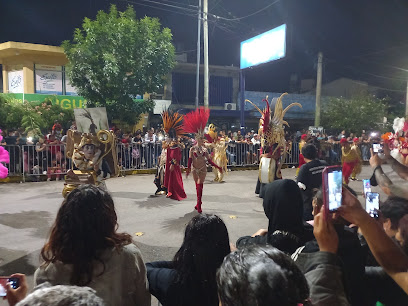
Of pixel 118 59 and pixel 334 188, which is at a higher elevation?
pixel 118 59

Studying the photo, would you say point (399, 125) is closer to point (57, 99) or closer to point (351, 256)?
point (351, 256)

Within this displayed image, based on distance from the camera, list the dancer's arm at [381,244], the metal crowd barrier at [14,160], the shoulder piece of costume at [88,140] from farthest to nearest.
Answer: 1. the metal crowd barrier at [14,160]
2. the shoulder piece of costume at [88,140]
3. the dancer's arm at [381,244]

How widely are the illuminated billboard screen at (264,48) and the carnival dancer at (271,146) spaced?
39.0 feet

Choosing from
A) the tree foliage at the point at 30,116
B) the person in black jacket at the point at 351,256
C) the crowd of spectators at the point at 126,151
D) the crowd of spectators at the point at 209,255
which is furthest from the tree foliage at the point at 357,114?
the person in black jacket at the point at 351,256

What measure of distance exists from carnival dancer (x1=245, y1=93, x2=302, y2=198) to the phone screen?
591cm

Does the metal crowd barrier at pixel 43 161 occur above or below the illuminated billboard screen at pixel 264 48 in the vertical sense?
below

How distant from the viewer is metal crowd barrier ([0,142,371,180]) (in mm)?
11555

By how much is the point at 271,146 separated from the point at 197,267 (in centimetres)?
645

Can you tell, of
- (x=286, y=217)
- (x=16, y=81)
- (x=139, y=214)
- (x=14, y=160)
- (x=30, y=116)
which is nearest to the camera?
(x=286, y=217)

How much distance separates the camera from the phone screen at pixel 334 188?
180 centimetres

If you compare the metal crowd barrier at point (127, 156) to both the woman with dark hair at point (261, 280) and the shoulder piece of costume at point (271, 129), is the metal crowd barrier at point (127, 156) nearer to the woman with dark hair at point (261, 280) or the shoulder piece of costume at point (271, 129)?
the shoulder piece of costume at point (271, 129)

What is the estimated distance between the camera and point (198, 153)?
808 cm

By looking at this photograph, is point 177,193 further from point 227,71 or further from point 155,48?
point 227,71

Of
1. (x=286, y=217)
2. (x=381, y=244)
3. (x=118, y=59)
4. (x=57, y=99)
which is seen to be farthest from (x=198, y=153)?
(x=57, y=99)
